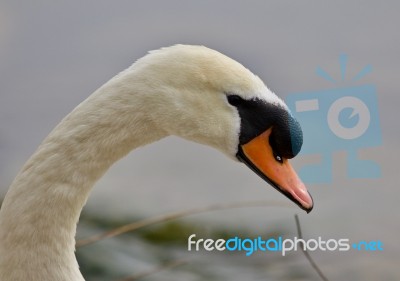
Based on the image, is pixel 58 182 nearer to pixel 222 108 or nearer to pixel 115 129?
pixel 115 129

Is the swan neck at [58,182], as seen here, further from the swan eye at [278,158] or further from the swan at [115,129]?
the swan eye at [278,158]

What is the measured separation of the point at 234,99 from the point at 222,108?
0.02 metres

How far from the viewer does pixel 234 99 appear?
2.29ft

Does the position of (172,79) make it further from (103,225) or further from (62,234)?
(103,225)

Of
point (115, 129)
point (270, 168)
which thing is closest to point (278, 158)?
point (270, 168)

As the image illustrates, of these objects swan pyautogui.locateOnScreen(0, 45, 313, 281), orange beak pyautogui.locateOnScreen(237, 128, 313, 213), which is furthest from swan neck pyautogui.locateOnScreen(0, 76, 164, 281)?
orange beak pyautogui.locateOnScreen(237, 128, 313, 213)

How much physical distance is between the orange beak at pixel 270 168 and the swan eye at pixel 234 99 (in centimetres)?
5

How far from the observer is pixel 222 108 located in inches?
27.8

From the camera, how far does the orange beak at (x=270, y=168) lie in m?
0.72

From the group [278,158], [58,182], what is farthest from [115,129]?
[278,158]

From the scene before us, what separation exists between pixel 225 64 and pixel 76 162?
0.19 meters

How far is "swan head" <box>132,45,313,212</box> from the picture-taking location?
27.0 inches

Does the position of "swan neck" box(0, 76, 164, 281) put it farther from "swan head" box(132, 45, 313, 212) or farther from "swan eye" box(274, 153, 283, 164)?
"swan eye" box(274, 153, 283, 164)

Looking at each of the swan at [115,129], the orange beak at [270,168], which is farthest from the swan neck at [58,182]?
the orange beak at [270,168]
